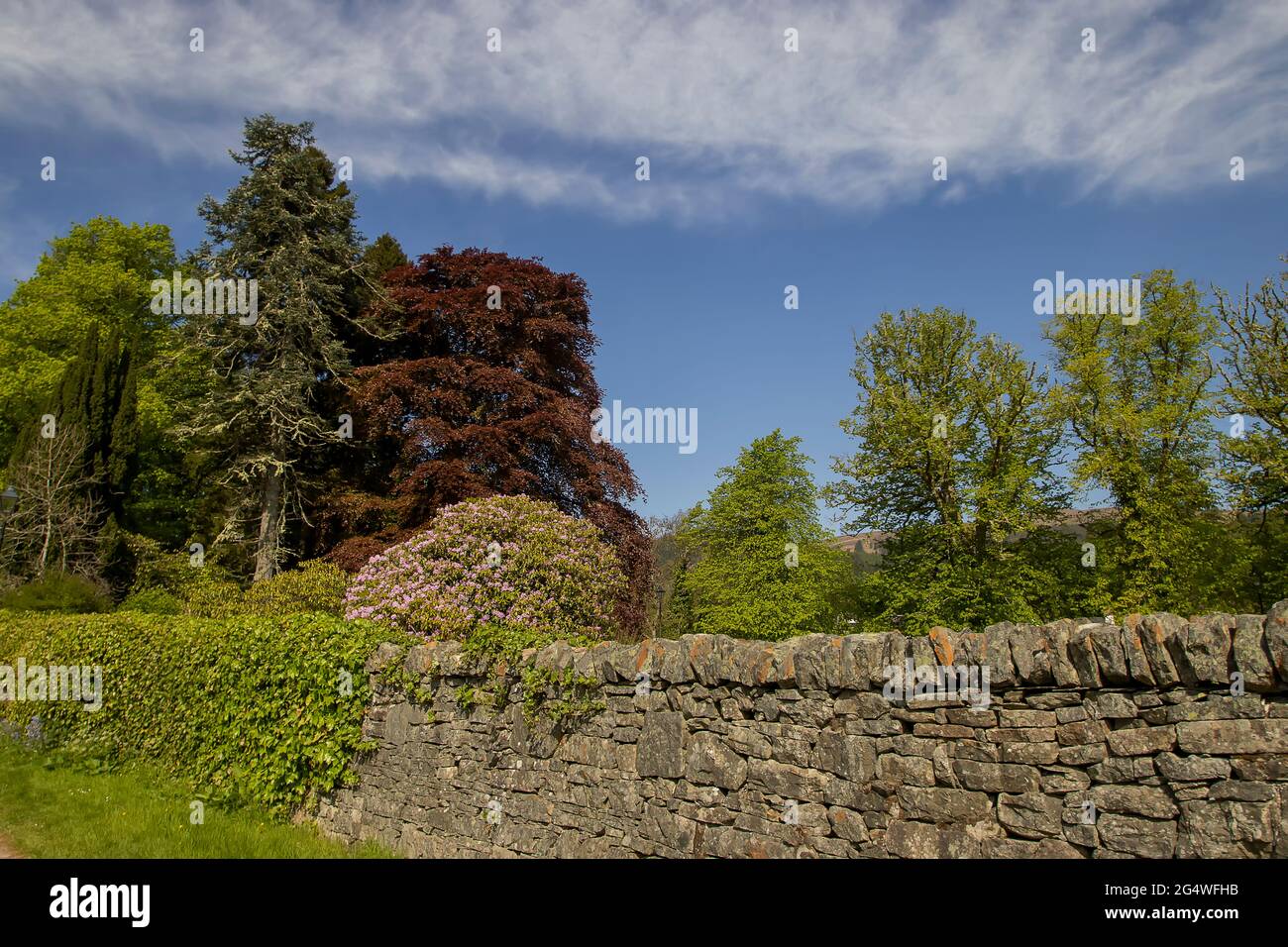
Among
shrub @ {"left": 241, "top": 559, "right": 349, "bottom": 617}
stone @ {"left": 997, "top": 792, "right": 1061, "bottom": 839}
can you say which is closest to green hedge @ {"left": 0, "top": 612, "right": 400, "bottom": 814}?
shrub @ {"left": 241, "top": 559, "right": 349, "bottom": 617}

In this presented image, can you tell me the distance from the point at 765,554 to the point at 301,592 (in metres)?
16.2

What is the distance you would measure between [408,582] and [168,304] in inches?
780

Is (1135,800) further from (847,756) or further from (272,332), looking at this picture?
(272,332)

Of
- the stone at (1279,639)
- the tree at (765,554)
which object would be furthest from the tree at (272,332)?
the stone at (1279,639)

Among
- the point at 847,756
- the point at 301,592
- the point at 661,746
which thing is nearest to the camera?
the point at 847,756

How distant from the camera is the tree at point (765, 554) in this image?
1006 inches

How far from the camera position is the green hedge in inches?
346

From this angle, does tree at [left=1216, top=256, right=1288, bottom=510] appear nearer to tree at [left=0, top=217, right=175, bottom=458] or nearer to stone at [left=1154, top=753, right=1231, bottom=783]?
stone at [left=1154, top=753, right=1231, bottom=783]

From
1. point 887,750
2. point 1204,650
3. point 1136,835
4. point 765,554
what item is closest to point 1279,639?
point 1204,650

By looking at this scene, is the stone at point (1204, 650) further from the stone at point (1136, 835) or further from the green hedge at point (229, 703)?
the green hedge at point (229, 703)

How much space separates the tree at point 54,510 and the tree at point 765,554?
60.0ft

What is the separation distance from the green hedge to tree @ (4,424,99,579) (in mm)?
9042

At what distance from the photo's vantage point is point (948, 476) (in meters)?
22.7
